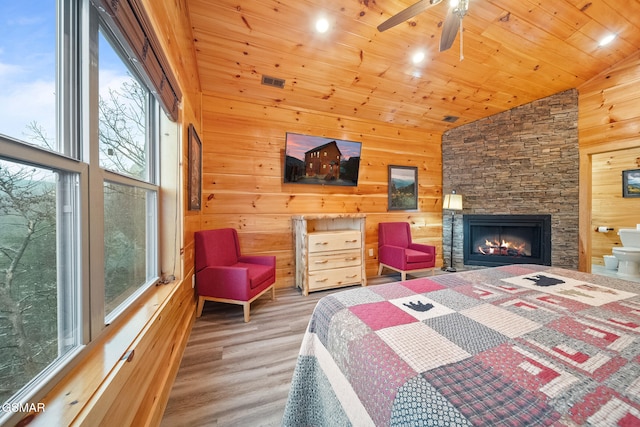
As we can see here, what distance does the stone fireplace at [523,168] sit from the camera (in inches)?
130

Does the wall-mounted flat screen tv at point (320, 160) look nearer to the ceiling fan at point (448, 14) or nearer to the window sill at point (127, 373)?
the ceiling fan at point (448, 14)

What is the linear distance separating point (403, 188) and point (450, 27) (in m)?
2.61

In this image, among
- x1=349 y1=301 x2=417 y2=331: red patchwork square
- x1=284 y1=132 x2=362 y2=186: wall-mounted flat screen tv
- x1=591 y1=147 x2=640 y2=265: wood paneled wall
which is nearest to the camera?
x1=349 y1=301 x2=417 y2=331: red patchwork square

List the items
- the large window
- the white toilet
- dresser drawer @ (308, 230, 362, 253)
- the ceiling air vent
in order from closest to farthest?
the large window < the ceiling air vent < dresser drawer @ (308, 230, 362, 253) < the white toilet

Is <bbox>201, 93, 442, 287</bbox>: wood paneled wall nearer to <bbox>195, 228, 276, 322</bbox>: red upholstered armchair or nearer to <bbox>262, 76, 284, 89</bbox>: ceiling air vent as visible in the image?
<bbox>262, 76, 284, 89</bbox>: ceiling air vent

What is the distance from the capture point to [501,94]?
3.39 m

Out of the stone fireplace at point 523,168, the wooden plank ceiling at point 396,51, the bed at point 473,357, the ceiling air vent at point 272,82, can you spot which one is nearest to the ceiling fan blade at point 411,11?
the wooden plank ceiling at point 396,51

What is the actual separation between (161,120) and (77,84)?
3.42ft

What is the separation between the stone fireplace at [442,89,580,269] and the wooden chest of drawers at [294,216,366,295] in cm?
224

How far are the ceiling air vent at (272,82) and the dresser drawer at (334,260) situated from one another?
89.6 inches

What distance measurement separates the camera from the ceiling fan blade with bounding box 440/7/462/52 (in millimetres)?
1704

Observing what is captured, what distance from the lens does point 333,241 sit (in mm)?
3100

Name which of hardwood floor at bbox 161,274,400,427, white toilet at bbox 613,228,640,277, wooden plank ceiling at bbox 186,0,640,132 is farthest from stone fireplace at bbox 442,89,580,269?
hardwood floor at bbox 161,274,400,427

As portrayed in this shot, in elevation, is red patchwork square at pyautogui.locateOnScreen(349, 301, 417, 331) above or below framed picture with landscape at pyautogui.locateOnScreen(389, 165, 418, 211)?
below
